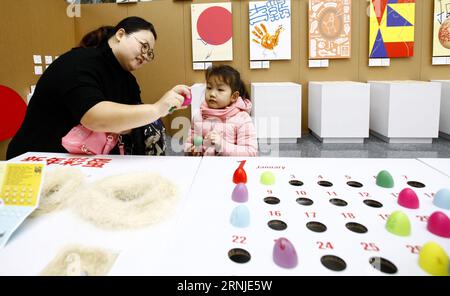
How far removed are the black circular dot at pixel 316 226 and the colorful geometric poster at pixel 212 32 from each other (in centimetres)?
375

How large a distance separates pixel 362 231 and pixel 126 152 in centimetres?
121

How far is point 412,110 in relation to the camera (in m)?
3.64

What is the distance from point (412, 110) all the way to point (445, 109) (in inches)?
21.9

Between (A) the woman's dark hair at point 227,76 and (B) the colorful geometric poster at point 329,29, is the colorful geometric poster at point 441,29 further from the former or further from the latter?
(A) the woman's dark hair at point 227,76

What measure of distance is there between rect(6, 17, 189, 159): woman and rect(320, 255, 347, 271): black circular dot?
0.77 meters

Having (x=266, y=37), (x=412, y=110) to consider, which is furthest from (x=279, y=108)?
(x=412, y=110)

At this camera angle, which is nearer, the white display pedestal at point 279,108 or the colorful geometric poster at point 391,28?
the white display pedestal at point 279,108

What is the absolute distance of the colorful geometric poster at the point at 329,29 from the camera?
3986 mm

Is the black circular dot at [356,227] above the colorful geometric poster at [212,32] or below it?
below

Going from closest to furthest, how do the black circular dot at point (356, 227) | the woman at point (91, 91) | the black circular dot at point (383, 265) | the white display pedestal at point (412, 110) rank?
the black circular dot at point (383, 265) → the black circular dot at point (356, 227) → the woman at point (91, 91) → the white display pedestal at point (412, 110)

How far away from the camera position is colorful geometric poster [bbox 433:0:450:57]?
12.8 feet

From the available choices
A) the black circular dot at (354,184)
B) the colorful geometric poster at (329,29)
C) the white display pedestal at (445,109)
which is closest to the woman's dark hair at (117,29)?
the black circular dot at (354,184)

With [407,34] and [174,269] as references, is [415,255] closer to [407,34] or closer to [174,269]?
[174,269]

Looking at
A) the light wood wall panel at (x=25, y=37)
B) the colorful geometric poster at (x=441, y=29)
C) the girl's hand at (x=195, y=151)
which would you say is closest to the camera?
the girl's hand at (x=195, y=151)
